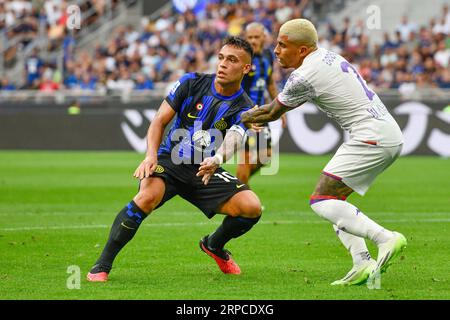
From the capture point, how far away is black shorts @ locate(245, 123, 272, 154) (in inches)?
609

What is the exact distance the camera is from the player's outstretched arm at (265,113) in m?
8.50

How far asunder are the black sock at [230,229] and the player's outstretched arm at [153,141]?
96cm

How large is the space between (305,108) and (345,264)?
16085mm

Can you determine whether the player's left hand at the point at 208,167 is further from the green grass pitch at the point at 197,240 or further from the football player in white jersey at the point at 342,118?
the green grass pitch at the point at 197,240

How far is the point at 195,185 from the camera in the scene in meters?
9.31

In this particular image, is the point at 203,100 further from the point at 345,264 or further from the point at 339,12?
the point at 339,12

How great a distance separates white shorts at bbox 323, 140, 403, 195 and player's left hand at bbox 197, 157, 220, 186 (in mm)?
1001

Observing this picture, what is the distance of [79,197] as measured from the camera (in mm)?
17094

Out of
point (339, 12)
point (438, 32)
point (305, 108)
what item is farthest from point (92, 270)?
point (339, 12)

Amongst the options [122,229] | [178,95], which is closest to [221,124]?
[178,95]

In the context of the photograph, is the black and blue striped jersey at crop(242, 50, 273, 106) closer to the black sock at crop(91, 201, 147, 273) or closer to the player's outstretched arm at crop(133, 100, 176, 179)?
the player's outstretched arm at crop(133, 100, 176, 179)

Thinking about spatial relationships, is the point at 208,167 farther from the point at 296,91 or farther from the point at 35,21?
the point at 35,21

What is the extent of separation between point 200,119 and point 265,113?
1039mm

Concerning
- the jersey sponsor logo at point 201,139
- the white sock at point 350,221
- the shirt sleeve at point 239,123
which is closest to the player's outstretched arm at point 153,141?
the jersey sponsor logo at point 201,139
